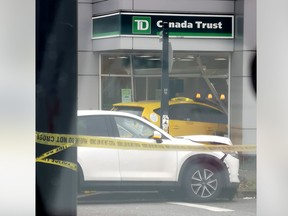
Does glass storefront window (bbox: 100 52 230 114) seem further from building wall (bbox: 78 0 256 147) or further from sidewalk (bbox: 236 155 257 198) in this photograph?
sidewalk (bbox: 236 155 257 198)

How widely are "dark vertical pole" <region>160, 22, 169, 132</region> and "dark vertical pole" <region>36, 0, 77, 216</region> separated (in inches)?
8.9

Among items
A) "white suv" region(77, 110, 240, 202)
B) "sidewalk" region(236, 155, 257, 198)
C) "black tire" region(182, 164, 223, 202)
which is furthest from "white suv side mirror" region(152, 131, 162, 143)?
"sidewalk" region(236, 155, 257, 198)

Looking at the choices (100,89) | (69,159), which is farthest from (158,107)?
(69,159)

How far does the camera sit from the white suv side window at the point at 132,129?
1.38 meters

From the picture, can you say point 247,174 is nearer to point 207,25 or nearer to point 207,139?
point 207,139

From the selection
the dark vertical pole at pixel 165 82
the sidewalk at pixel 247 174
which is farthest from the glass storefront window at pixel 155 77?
the sidewalk at pixel 247 174

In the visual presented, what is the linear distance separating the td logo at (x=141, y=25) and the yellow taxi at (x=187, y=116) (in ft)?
0.59

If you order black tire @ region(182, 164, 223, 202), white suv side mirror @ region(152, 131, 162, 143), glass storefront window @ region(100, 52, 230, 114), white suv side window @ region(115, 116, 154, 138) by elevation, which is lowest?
black tire @ region(182, 164, 223, 202)

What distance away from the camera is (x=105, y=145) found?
4.54 ft

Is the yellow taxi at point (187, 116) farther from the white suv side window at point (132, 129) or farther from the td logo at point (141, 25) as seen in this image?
the td logo at point (141, 25)

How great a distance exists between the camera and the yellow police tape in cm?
139

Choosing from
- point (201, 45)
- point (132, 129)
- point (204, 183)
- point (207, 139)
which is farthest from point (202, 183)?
point (201, 45)

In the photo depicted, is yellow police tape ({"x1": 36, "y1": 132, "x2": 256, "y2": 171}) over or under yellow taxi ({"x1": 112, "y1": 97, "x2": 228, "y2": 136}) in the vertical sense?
under

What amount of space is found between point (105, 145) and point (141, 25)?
12.6 inches
